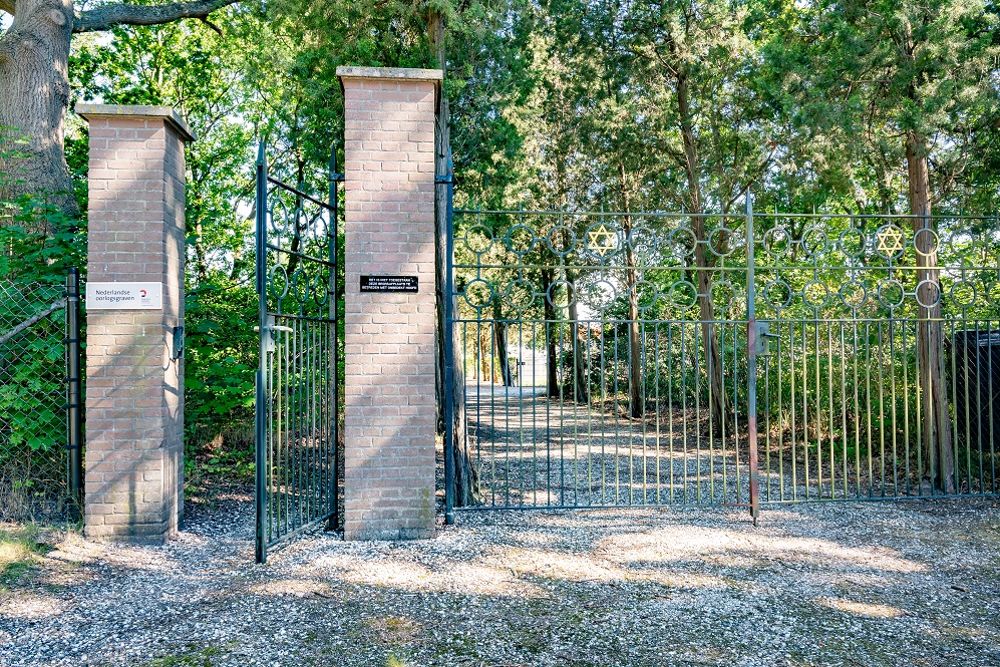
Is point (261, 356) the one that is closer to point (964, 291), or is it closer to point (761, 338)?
→ point (761, 338)

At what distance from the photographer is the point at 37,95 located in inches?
301

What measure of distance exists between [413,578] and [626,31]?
385 inches

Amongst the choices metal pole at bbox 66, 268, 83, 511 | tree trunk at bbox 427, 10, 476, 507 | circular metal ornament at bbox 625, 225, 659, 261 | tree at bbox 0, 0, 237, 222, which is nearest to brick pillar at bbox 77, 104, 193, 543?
metal pole at bbox 66, 268, 83, 511

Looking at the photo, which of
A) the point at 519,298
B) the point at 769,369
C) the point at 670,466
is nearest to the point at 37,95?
the point at 519,298

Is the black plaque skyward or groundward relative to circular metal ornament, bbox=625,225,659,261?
groundward

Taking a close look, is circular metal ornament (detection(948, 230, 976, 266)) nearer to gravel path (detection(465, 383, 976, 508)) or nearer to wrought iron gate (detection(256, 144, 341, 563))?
gravel path (detection(465, 383, 976, 508))

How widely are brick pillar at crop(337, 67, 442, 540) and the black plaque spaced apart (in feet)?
0.14

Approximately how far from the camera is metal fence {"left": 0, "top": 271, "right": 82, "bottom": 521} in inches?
224

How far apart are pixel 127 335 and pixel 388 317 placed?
212 centimetres

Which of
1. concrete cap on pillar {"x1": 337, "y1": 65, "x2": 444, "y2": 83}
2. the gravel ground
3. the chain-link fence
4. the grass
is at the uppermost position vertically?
concrete cap on pillar {"x1": 337, "y1": 65, "x2": 444, "y2": 83}

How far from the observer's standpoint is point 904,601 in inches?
168

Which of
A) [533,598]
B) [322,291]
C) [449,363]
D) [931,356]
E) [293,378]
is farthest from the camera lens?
[931,356]

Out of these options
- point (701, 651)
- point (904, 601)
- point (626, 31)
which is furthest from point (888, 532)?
point (626, 31)

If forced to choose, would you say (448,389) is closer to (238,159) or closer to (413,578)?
(413,578)
